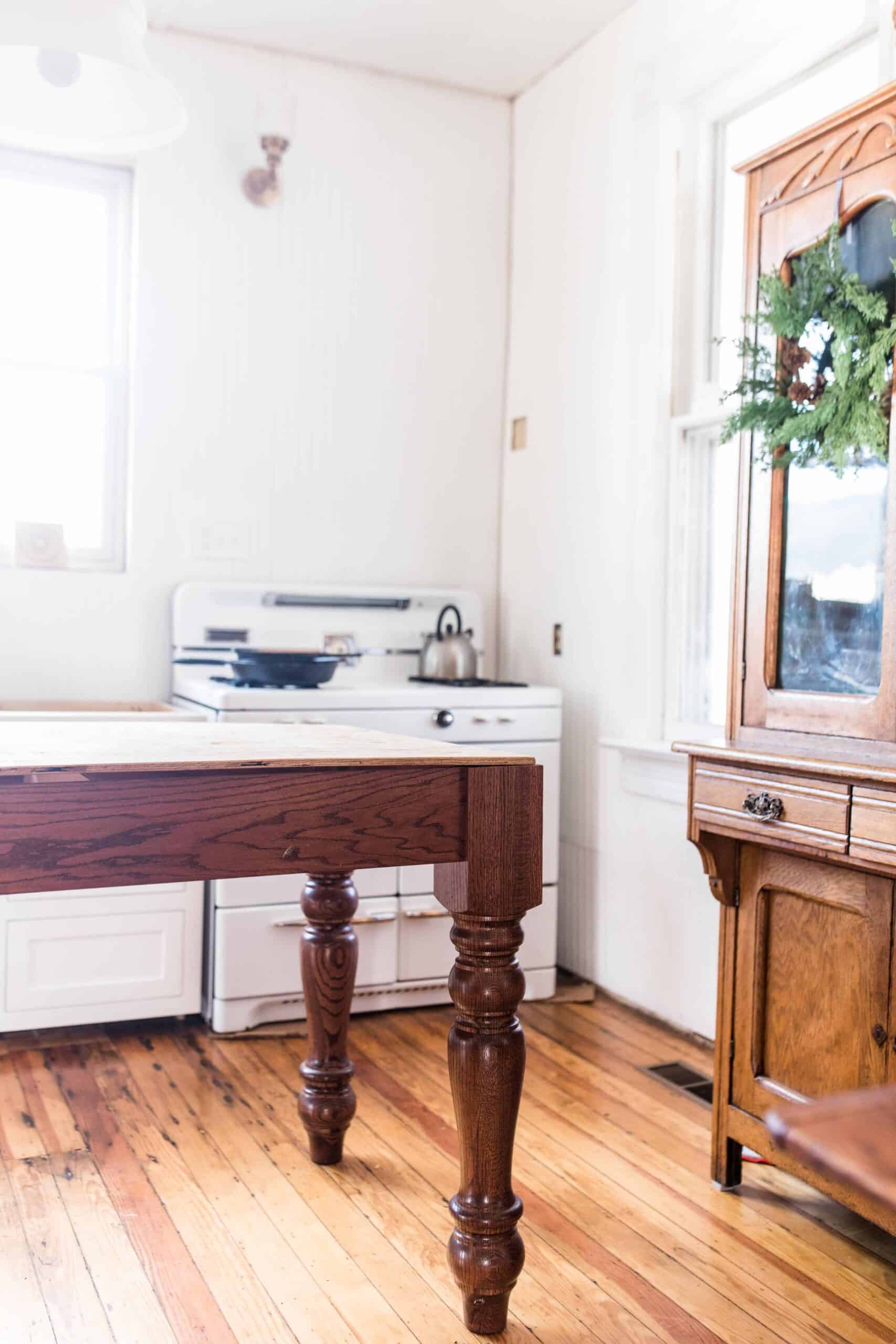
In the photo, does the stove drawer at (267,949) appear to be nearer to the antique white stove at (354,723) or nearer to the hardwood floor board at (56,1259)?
the antique white stove at (354,723)

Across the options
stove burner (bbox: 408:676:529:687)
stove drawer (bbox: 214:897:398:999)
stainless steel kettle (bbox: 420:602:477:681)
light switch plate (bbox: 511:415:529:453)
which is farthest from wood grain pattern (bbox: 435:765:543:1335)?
light switch plate (bbox: 511:415:529:453)

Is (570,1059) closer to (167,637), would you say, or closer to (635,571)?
(635,571)

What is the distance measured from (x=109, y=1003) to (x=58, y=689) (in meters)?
1.01

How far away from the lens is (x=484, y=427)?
14.2 ft

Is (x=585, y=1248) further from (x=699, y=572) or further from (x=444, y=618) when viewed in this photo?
(x=444, y=618)

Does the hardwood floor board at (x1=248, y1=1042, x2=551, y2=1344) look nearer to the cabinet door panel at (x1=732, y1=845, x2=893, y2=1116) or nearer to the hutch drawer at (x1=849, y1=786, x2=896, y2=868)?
the cabinet door panel at (x1=732, y1=845, x2=893, y2=1116)

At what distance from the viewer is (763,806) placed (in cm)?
217

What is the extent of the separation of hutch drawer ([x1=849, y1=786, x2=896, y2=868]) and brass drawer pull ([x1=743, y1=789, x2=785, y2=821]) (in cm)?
18

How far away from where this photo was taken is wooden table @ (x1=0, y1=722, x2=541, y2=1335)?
1554 mm

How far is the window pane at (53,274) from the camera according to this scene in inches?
146

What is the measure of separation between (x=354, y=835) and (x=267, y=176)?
288 centimetres

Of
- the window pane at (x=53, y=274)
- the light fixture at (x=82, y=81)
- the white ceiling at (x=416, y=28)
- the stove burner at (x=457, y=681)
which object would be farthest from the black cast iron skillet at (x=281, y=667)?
the white ceiling at (x=416, y=28)

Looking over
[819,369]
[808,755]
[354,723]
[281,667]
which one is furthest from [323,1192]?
[819,369]

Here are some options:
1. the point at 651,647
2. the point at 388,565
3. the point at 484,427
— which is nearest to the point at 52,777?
the point at 651,647
